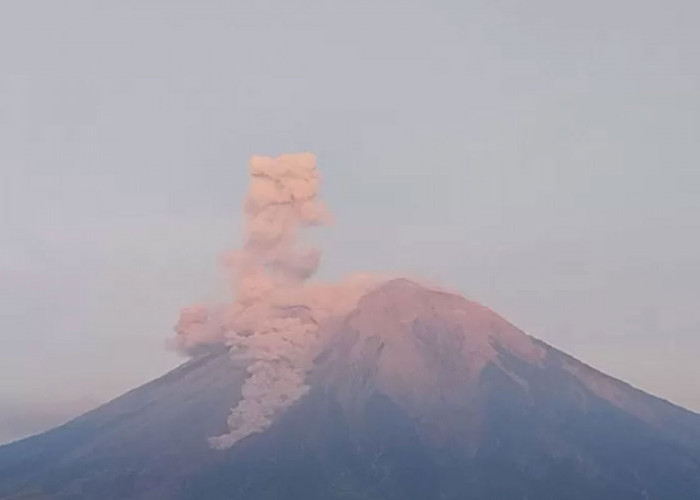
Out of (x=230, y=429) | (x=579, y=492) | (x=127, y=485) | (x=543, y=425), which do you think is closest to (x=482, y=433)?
(x=543, y=425)

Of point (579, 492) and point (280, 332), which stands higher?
point (280, 332)

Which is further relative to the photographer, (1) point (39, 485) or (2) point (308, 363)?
(2) point (308, 363)

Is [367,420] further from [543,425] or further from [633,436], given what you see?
[633,436]

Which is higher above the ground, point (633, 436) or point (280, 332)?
point (280, 332)

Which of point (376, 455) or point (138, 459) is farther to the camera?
point (138, 459)

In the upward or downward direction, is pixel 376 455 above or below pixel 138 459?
above

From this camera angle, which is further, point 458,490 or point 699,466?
point 699,466

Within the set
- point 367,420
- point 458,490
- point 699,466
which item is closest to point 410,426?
point 367,420

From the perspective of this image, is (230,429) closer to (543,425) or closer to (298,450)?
(298,450)
